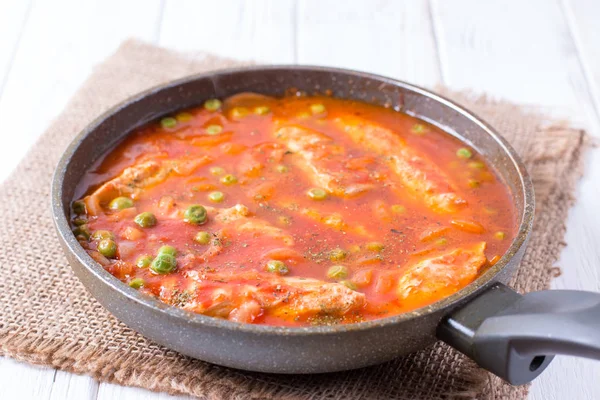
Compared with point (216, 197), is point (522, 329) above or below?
above

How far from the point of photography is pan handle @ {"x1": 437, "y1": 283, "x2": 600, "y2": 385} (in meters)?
2.82

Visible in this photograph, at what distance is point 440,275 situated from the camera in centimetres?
361

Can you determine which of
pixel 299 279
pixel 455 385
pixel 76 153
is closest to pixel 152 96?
pixel 76 153

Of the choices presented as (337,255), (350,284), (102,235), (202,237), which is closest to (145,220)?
(102,235)

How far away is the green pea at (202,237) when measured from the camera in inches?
151

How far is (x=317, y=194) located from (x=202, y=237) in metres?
0.72

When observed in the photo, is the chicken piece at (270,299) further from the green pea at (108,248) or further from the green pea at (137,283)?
the green pea at (108,248)

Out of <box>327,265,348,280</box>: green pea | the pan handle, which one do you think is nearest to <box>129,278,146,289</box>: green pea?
<box>327,265,348,280</box>: green pea

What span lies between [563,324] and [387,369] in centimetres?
97

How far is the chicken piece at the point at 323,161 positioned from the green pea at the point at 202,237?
2.53 ft

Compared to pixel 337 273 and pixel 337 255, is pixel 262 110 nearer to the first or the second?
pixel 337 255

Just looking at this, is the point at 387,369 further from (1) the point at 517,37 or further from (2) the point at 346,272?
(1) the point at 517,37

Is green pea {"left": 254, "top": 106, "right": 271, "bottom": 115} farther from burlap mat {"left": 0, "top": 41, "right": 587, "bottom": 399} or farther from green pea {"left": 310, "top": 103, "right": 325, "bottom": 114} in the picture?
burlap mat {"left": 0, "top": 41, "right": 587, "bottom": 399}

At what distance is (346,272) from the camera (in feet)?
12.1
